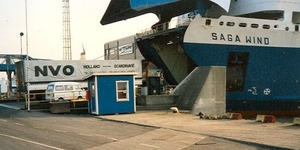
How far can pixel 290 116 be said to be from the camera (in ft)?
93.4

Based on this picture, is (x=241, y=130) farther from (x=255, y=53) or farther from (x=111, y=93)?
(x=255, y=53)

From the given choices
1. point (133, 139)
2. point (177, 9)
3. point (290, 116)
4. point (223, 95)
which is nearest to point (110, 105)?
point (223, 95)

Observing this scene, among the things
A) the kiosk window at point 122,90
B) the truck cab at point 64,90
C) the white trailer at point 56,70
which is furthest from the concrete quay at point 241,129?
the white trailer at point 56,70

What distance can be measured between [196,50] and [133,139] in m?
13.1

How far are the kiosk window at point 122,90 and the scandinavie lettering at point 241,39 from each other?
23.8 ft

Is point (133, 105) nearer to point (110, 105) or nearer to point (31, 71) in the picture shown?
point (110, 105)

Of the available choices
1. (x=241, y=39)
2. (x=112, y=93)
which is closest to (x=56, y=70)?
(x=112, y=93)

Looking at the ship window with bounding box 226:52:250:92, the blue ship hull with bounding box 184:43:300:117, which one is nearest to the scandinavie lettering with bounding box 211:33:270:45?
the blue ship hull with bounding box 184:43:300:117

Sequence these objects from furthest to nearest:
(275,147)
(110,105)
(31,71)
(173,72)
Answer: (31,71)
(173,72)
(110,105)
(275,147)

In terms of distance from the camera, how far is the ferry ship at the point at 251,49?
24.7 m

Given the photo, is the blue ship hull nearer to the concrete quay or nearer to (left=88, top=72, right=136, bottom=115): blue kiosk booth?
(left=88, top=72, right=136, bottom=115): blue kiosk booth

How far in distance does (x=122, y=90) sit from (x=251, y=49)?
1012cm

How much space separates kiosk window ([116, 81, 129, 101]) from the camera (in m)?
A: 21.4

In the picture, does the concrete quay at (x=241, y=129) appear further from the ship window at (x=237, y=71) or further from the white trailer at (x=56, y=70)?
the white trailer at (x=56, y=70)
